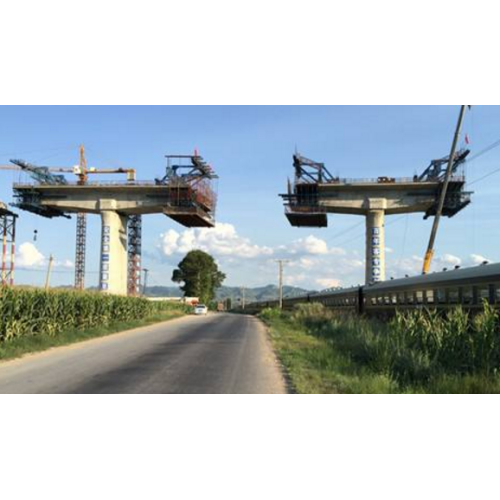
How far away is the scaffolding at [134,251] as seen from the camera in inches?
3347

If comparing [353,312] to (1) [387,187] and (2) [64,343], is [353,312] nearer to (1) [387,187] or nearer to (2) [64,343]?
(2) [64,343]

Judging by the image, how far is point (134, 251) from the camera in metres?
87.4

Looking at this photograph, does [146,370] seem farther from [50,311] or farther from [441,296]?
[50,311]

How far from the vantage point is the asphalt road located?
410 inches

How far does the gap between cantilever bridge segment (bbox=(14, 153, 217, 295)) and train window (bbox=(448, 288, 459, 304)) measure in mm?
45753

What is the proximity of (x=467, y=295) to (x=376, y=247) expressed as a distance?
42938 mm

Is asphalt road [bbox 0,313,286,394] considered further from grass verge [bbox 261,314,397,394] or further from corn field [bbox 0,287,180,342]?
corn field [bbox 0,287,180,342]

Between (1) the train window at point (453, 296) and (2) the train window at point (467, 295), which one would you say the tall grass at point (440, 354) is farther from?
(1) the train window at point (453, 296)

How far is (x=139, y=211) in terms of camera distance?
63438mm

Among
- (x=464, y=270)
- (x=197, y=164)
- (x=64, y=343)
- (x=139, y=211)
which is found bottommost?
(x=64, y=343)

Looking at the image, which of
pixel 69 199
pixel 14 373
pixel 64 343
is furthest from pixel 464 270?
pixel 69 199

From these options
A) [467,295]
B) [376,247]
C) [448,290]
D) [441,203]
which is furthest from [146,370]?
[376,247]

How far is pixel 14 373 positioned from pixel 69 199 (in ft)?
174

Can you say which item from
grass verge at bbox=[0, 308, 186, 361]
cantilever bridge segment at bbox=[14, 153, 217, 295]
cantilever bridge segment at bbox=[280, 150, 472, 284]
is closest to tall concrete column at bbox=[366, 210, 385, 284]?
cantilever bridge segment at bbox=[280, 150, 472, 284]
